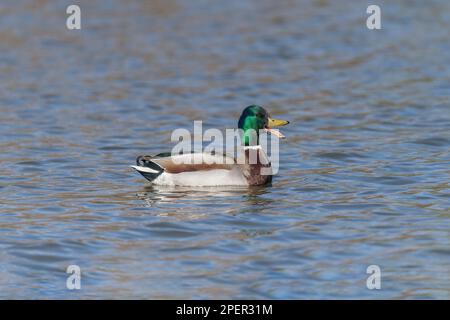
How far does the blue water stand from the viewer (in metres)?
10.1

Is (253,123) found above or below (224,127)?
below

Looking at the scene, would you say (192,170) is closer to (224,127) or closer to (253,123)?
(253,123)

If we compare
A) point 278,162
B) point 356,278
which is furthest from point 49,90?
point 356,278

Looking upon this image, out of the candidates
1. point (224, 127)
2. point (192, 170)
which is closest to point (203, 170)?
point (192, 170)

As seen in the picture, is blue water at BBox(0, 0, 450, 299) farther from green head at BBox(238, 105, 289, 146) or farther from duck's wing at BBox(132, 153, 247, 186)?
green head at BBox(238, 105, 289, 146)

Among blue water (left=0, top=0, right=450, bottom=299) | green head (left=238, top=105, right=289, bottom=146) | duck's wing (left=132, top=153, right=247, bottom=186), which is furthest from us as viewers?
green head (left=238, top=105, right=289, bottom=146)

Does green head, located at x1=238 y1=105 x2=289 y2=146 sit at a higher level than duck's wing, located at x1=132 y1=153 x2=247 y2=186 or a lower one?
higher

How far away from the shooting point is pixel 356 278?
971 centimetres

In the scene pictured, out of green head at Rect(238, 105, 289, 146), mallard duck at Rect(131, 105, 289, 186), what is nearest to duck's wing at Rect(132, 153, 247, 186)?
mallard duck at Rect(131, 105, 289, 186)

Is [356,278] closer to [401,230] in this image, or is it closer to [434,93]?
[401,230]

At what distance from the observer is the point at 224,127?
1733 cm

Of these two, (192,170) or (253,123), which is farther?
(253,123)

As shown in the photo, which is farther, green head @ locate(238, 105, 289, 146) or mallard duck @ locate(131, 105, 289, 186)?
green head @ locate(238, 105, 289, 146)
